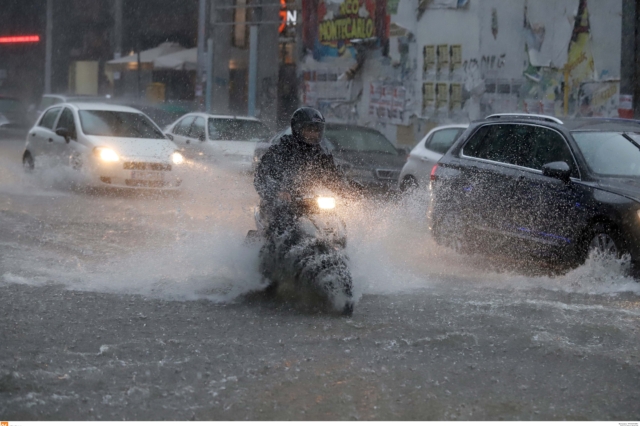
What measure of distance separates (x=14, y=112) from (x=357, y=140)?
62.1 feet

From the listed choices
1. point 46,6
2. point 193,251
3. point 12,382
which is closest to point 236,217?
point 193,251

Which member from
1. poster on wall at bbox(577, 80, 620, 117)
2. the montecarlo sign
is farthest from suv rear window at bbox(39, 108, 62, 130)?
the montecarlo sign

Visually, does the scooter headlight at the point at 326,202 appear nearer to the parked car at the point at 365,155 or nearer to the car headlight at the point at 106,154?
the parked car at the point at 365,155

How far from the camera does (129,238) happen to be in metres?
→ 10.6

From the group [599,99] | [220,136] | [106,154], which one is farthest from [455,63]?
[106,154]

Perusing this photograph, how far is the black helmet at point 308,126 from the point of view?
6.96m

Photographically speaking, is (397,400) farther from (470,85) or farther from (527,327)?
(470,85)

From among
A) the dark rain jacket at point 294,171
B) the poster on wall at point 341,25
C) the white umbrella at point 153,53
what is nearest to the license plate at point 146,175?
the dark rain jacket at point 294,171

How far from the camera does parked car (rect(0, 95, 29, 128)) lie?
31.5 meters

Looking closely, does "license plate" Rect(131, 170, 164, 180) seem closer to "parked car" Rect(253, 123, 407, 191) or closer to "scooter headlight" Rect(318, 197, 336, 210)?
"parked car" Rect(253, 123, 407, 191)

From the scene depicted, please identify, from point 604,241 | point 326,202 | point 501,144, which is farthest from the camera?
point 501,144

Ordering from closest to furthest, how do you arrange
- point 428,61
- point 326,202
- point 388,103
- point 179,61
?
point 326,202
point 428,61
point 388,103
point 179,61

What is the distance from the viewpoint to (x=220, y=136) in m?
18.7

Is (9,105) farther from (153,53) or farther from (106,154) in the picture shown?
(106,154)
